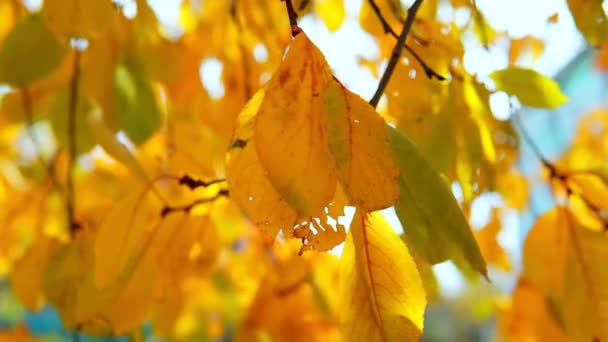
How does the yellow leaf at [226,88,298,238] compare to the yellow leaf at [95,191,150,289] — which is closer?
the yellow leaf at [226,88,298,238]

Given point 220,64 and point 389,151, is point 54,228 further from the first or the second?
point 389,151

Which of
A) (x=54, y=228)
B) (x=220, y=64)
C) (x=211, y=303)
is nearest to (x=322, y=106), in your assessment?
(x=220, y=64)

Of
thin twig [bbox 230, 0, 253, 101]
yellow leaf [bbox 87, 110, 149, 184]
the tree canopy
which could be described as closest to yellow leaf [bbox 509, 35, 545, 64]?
the tree canopy

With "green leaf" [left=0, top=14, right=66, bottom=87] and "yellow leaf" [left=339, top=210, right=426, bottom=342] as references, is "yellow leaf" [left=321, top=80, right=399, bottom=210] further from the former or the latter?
"green leaf" [left=0, top=14, right=66, bottom=87]

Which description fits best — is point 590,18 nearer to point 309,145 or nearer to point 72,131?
point 309,145

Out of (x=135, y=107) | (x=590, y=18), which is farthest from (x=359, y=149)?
(x=135, y=107)

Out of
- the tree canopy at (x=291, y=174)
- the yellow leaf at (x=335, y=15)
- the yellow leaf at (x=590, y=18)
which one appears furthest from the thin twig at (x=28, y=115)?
the yellow leaf at (x=590, y=18)

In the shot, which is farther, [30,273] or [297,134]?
[30,273]
